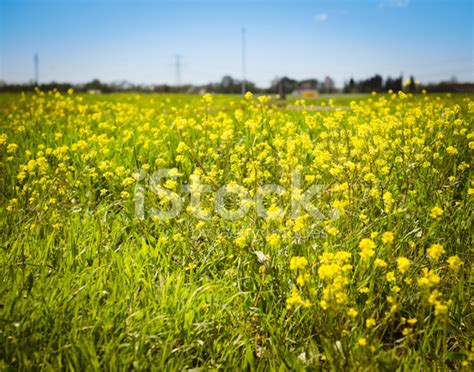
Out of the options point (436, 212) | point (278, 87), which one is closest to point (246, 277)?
point (436, 212)

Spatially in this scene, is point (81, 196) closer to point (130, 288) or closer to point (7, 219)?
point (7, 219)

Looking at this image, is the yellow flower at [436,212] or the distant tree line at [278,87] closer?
the yellow flower at [436,212]

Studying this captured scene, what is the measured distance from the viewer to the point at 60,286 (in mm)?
2254

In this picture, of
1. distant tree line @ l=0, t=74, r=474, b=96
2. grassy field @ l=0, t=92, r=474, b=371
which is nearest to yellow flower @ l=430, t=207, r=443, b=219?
grassy field @ l=0, t=92, r=474, b=371

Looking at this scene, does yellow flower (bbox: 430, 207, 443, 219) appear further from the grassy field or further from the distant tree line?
the distant tree line

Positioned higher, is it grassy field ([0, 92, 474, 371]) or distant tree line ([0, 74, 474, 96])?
distant tree line ([0, 74, 474, 96])

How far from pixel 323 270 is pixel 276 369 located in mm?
554

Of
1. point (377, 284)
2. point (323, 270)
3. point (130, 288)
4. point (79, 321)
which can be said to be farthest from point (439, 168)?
point (79, 321)

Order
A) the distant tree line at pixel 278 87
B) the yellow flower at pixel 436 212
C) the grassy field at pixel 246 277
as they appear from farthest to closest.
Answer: the distant tree line at pixel 278 87 → the yellow flower at pixel 436 212 → the grassy field at pixel 246 277

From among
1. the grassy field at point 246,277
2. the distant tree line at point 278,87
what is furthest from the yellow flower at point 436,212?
the distant tree line at point 278,87

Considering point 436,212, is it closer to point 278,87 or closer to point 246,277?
point 246,277

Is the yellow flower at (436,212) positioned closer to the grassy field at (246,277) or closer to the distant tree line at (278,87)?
the grassy field at (246,277)

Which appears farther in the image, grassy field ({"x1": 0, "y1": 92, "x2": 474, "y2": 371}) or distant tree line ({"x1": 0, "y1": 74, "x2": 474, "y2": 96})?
distant tree line ({"x1": 0, "y1": 74, "x2": 474, "y2": 96})

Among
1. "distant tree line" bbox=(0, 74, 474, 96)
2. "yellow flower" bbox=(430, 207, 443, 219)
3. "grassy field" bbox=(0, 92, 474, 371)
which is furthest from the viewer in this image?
"distant tree line" bbox=(0, 74, 474, 96)
